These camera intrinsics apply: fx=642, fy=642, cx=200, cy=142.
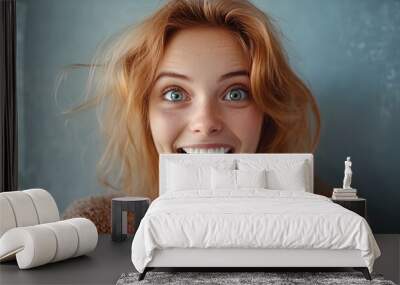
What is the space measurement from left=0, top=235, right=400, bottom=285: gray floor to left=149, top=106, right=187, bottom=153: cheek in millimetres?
1187

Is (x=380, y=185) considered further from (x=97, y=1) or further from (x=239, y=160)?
(x=97, y=1)

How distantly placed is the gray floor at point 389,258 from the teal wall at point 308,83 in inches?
15.2

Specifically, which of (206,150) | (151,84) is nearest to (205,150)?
(206,150)

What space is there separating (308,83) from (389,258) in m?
2.11

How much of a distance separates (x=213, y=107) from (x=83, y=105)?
1391mm

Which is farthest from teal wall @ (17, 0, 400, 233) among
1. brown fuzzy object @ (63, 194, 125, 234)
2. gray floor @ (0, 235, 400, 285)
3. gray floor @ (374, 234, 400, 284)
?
gray floor @ (0, 235, 400, 285)

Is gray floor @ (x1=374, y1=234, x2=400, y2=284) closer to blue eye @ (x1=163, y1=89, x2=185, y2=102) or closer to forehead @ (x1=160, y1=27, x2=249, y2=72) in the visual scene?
forehead @ (x1=160, y1=27, x2=249, y2=72)

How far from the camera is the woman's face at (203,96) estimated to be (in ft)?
21.3

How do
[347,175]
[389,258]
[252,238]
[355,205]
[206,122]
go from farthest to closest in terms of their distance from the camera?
[206,122] → [347,175] → [355,205] → [389,258] → [252,238]

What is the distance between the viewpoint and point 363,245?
4422 mm

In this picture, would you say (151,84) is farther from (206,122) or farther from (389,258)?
(389,258)

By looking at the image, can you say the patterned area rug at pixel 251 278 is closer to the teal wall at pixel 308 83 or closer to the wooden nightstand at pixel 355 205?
the wooden nightstand at pixel 355 205

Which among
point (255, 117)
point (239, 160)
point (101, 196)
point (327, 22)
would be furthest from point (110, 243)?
point (327, 22)

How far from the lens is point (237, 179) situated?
19.5ft
